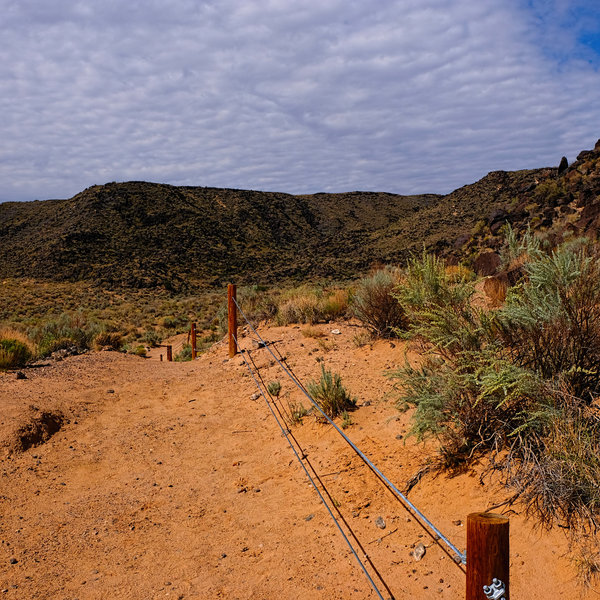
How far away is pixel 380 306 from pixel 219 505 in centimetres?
552

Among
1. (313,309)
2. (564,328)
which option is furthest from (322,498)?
(313,309)

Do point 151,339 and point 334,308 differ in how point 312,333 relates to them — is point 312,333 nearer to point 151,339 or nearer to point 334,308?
point 334,308

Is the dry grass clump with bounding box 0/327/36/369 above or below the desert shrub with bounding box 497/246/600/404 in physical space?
below

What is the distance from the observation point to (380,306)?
9.85 m

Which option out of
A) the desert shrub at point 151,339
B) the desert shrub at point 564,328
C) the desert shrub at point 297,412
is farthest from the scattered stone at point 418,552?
the desert shrub at point 151,339

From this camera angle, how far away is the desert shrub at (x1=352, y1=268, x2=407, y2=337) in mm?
9688

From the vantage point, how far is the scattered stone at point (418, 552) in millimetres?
3724

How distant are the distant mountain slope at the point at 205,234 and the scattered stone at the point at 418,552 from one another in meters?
29.5

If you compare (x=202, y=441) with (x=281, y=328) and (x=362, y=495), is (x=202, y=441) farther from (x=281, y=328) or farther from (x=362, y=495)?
(x=281, y=328)

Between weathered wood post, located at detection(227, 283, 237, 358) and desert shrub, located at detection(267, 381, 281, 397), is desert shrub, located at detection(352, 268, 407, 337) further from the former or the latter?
weathered wood post, located at detection(227, 283, 237, 358)

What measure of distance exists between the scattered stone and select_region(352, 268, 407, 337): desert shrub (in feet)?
19.6

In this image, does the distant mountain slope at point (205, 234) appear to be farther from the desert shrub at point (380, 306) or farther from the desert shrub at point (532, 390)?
the desert shrub at point (532, 390)

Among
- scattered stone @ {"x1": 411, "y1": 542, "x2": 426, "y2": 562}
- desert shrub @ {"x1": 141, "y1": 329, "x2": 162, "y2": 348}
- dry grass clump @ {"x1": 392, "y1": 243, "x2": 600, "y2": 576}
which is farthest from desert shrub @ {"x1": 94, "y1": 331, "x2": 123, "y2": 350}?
scattered stone @ {"x1": 411, "y1": 542, "x2": 426, "y2": 562}

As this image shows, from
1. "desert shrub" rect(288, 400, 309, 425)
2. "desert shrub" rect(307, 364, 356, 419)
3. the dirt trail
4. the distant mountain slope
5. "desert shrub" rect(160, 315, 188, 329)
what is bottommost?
"desert shrub" rect(160, 315, 188, 329)
